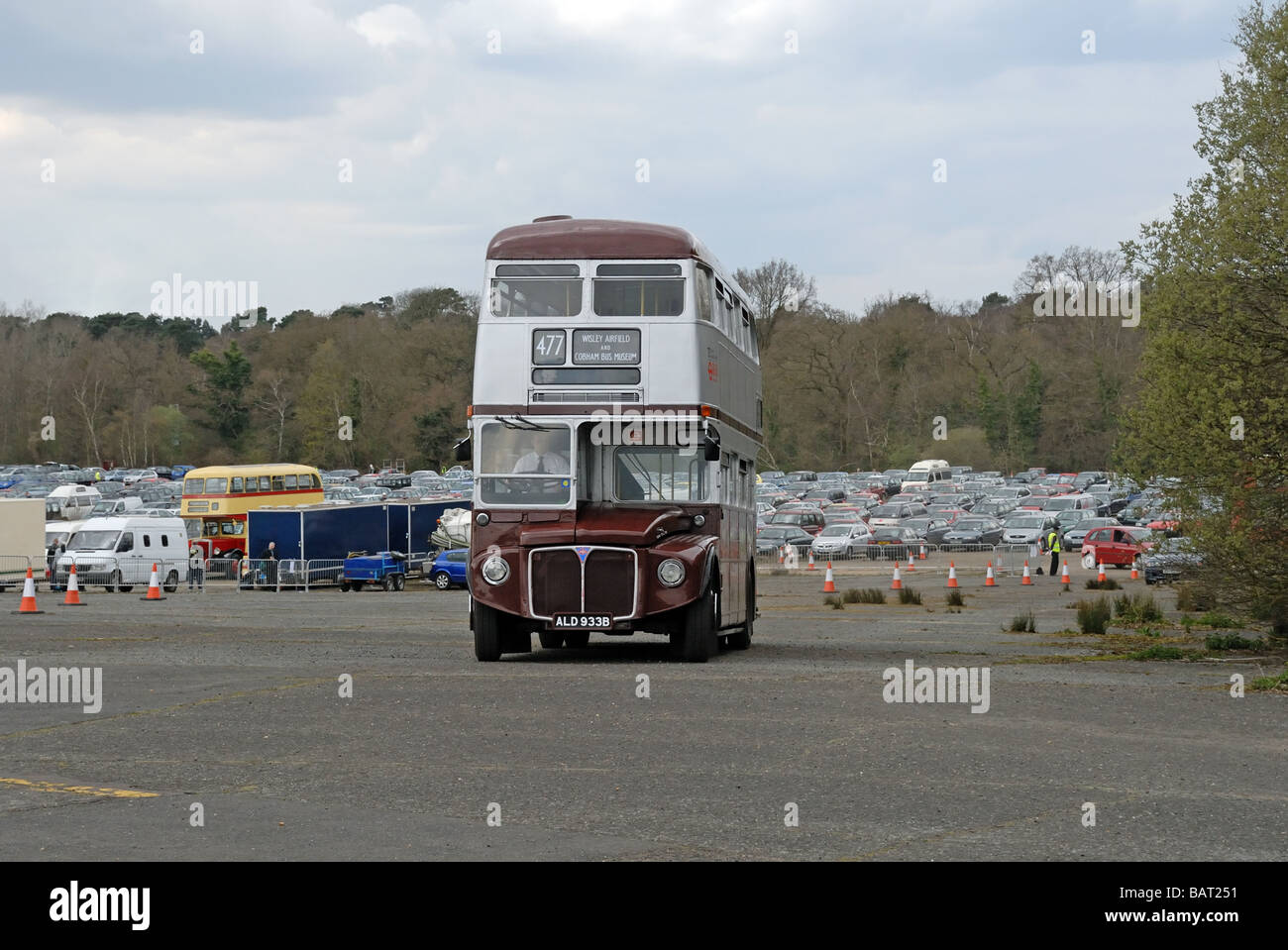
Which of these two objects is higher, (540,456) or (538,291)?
(538,291)

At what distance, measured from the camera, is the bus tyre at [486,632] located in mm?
19438

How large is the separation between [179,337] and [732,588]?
6760 inches

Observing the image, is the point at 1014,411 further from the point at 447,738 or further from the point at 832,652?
the point at 447,738

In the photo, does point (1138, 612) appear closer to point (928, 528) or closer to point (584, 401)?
point (584, 401)

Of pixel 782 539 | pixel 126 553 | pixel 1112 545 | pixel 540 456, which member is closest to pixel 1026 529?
pixel 1112 545

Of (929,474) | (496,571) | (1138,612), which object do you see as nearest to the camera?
(496,571)

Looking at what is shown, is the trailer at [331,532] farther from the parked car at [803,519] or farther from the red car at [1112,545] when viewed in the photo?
the red car at [1112,545]

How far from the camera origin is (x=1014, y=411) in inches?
4476

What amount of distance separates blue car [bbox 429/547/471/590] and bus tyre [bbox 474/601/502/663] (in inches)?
1164

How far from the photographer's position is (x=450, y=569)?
49594 millimetres

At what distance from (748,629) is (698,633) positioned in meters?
4.83

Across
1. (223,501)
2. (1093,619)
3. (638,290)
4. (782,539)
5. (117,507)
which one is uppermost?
(638,290)

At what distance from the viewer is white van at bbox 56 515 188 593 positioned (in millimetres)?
46688

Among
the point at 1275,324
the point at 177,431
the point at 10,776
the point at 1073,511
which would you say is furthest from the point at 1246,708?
the point at 177,431
